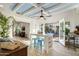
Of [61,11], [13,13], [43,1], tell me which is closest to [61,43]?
[61,11]

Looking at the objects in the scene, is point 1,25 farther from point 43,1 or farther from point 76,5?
point 76,5

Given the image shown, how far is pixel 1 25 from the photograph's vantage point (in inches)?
119

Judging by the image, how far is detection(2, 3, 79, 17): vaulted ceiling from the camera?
9.93 ft

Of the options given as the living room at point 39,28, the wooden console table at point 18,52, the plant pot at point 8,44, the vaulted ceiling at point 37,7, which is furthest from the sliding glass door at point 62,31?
the plant pot at point 8,44

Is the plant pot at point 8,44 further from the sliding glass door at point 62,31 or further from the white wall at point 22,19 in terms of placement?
the sliding glass door at point 62,31

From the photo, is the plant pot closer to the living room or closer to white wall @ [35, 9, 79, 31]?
the living room

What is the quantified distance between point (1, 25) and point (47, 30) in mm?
814

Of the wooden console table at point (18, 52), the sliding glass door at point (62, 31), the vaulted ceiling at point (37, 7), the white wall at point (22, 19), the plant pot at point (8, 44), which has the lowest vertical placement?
the wooden console table at point (18, 52)

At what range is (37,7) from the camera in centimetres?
305

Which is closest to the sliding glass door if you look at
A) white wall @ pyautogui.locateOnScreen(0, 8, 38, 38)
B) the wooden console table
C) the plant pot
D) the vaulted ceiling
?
the vaulted ceiling

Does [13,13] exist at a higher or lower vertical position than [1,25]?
higher

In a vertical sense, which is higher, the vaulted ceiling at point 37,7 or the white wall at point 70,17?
the vaulted ceiling at point 37,7

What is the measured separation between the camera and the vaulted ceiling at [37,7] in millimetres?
3025

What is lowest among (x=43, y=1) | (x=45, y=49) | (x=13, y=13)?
(x=45, y=49)
